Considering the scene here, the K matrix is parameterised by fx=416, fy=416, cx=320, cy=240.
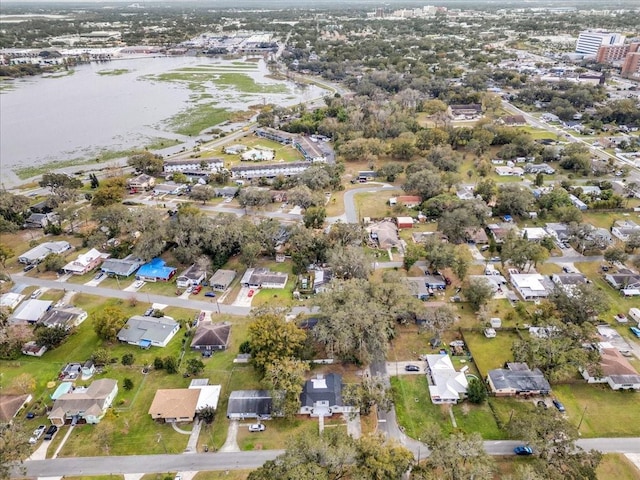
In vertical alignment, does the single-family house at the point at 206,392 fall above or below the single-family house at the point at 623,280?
above

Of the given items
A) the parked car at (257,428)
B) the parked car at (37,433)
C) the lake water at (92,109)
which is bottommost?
the parked car at (257,428)

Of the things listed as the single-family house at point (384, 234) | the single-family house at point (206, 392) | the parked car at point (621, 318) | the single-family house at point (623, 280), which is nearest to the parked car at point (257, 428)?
the single-family house at point (206, 392)

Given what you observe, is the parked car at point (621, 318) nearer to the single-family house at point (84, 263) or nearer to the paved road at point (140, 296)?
the paved road at point (140, 296)

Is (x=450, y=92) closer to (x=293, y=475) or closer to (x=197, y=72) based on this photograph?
(x=197, y=72)

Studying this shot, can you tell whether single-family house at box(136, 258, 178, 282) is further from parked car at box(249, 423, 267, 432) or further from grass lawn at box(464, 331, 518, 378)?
grass lawn at box(464, 331, 518, 378)

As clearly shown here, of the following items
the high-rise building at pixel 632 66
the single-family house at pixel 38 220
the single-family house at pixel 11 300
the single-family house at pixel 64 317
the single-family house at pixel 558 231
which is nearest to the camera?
the single-family house at pixel 64 317

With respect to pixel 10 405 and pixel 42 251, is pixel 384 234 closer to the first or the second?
pixel 10 405

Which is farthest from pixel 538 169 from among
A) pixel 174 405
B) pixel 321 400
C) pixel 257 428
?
pixel 174 405
